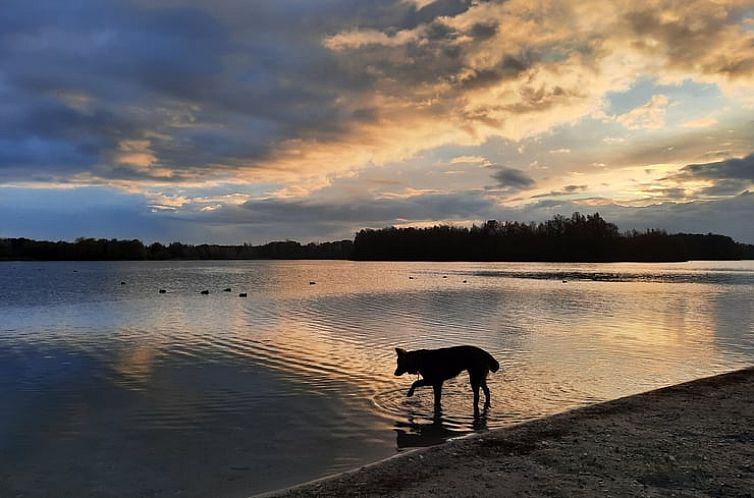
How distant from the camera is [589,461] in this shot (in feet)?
23.3

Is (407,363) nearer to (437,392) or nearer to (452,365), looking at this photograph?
(437,392)

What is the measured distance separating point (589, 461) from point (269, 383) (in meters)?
8.37

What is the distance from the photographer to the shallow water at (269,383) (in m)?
8.21

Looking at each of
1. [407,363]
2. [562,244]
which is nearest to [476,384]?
[407,363]

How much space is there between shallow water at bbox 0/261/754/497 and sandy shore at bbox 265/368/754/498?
45.7 inches

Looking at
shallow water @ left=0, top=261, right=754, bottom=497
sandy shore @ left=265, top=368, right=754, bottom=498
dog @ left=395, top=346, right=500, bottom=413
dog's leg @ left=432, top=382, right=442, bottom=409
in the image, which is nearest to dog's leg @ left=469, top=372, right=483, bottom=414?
dog @ left=395, top=346, right=500, bottom=413

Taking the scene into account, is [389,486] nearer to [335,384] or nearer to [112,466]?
[112,466]

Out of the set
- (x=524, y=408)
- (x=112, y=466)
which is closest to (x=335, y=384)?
(x=524, y=408)

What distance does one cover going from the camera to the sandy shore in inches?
245

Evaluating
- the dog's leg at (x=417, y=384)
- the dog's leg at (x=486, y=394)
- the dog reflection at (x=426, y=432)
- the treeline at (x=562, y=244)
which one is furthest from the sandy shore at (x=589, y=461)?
the treeline at (x=562, y=244)

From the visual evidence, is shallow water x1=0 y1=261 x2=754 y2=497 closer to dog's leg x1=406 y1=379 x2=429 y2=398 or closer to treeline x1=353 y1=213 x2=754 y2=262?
dog's leg x1=406 y1=379 x2=429 y2=398

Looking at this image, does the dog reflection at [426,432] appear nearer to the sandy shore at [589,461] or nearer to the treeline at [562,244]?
the sandy shore at [589,461]

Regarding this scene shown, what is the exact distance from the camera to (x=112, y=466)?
8055mm

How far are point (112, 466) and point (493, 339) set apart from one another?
15.2 metres
